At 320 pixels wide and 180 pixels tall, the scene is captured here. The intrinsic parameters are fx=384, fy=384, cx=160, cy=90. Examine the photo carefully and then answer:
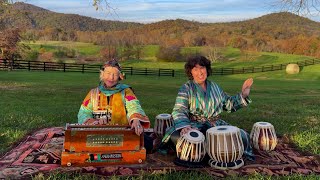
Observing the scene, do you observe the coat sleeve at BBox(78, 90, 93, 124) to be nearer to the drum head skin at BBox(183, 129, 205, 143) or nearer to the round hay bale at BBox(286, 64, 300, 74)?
the drum head skin at BBox(183, 129, 205, 143)

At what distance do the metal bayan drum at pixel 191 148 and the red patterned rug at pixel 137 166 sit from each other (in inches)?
6.0

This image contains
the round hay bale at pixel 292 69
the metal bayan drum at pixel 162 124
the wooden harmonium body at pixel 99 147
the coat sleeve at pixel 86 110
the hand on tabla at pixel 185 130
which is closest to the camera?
the wooden harmonium body at pixel 99 147

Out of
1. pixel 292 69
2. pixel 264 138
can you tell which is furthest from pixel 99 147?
pixel 292 69

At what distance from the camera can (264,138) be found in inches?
224

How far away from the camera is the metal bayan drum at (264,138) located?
224 inches

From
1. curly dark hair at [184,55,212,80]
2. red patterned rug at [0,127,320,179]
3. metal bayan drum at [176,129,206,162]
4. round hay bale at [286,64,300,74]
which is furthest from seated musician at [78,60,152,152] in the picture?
round hay bale at [286,64,300,74]

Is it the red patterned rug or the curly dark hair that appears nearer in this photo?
the red patterned rug

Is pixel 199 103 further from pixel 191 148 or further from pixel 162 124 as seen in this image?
pixel 162 124

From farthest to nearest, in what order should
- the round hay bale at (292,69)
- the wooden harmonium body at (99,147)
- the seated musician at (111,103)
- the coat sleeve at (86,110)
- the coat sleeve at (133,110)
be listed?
the round hay bale at (292,69)
the coat sleeve at (86,110)
the seated musician at (111,103)
the coat sleeve at (133,110)
the wooden harmonium body at (99,147)

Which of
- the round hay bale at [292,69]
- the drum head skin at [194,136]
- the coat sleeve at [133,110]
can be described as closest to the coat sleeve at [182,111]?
the drum head skin at [194,136]

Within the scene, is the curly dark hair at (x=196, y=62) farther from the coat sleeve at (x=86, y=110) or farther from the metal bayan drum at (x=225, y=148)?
the coat sleeve at (x=86, y=110)

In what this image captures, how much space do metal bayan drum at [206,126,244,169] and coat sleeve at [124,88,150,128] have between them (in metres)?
0.96

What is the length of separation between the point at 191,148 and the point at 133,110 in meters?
1.09

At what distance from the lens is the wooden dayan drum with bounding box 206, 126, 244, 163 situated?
4.84 metres
